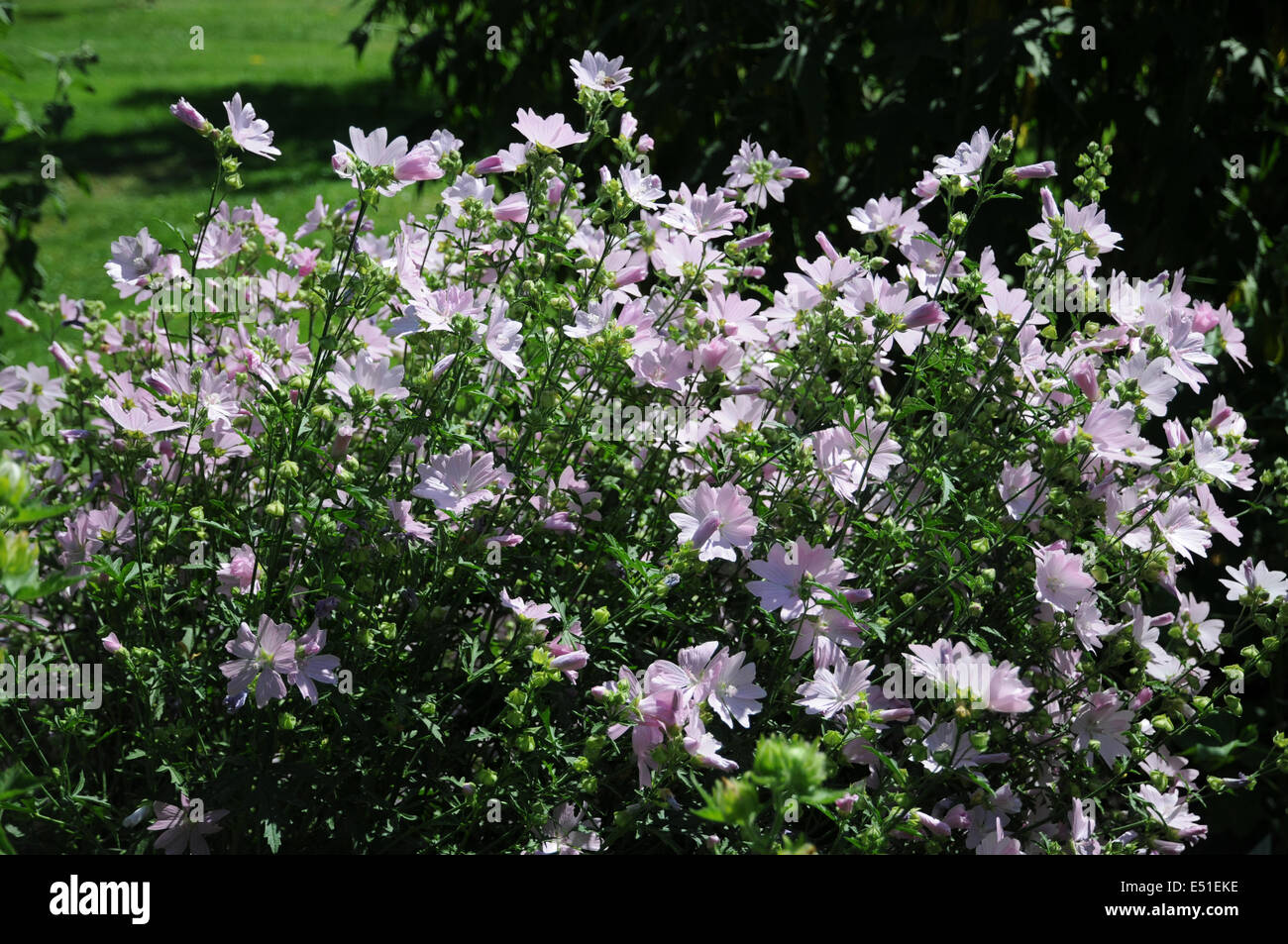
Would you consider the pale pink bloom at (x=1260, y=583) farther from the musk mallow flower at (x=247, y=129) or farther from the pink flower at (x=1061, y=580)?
the musk mallow flower at (x=247, y=129)

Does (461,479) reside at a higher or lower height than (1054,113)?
lower

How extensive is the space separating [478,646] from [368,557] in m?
0.20

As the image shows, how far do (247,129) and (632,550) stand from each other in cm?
85

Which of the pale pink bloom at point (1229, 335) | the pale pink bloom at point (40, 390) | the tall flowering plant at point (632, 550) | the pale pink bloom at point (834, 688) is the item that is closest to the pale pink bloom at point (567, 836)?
the tall flowering plant at point (632, 550)

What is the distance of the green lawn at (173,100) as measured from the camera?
7.61 meters

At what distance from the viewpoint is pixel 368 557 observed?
1.62 m

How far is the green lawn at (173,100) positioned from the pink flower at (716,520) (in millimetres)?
2141

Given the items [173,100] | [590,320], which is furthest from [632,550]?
[173,100]

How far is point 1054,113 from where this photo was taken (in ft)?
10.2

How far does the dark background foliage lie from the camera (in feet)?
9.23

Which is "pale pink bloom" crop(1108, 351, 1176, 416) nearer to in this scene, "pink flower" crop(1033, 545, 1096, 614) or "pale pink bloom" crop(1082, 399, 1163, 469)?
"pale pink bloom" crop(1082, 399, 1163, 469)

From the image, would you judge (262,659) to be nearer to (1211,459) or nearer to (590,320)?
(590,320)
